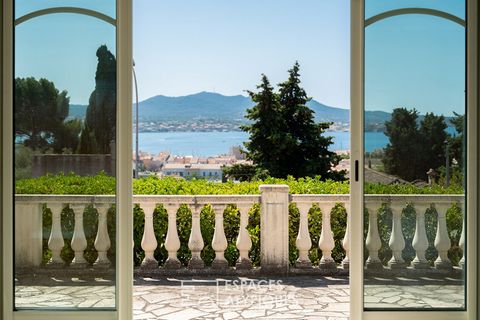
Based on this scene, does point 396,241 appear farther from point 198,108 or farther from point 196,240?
point 198,108

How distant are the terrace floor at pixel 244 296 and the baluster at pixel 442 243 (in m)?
0.10

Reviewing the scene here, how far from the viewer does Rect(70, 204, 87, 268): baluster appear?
12.0ft

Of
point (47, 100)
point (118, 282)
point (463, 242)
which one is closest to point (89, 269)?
point (118, 282)

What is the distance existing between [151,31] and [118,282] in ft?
21.5

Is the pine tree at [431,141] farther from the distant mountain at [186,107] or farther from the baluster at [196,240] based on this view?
the distant mountain at [186,107]

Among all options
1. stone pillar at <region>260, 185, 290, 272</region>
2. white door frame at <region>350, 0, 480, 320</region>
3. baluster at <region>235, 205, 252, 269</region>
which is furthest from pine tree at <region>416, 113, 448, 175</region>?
baluster at <region>235, 205, 252, 269</region>

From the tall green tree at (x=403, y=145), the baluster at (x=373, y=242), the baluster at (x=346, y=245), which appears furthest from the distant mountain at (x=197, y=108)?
the baluster at (x=373, y=242)

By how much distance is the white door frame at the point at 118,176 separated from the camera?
3619 millimetres

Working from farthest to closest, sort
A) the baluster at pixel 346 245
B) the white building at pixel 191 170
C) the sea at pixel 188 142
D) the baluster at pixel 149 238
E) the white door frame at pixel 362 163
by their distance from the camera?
1. the sea at pixel 188 142
2. the white building at pixel 191 170
3. the baluster at pixel 346 245
4. the baluster at pixel 149 238
5. the white door frame at pixel 362 163

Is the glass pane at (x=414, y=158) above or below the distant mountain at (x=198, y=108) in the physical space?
below

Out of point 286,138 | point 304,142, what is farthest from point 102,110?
point 304,142

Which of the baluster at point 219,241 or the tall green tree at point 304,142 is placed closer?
the baluster at point 219,241

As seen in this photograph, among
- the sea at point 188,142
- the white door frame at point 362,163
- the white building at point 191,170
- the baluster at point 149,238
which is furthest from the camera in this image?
the sea at point 188,142

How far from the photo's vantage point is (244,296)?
19.1 ft
